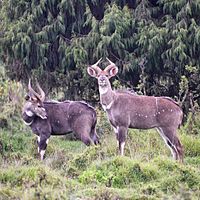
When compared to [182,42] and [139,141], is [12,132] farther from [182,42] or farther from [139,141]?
[182,42]

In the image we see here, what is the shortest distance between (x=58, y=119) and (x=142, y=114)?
1.65 m

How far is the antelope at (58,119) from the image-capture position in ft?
40.0

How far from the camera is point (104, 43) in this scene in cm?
1442

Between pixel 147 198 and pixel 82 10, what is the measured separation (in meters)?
7.59

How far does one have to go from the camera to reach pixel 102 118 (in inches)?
578

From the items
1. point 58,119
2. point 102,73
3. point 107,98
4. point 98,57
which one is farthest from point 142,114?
point 98,57

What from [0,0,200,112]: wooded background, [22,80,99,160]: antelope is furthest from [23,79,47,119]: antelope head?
[0,0,200,112]: wooded background

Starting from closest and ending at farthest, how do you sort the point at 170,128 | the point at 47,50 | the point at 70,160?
1. the point at 70,160
2. the point at 170,128
3. the point at 47,50

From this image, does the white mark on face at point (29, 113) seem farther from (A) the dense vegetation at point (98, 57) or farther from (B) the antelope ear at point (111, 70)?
(B) the antelope ear at point (111, 70)

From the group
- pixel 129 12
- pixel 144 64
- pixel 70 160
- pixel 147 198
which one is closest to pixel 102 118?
pixel 144 64

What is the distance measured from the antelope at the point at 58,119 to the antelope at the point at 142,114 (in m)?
0.49

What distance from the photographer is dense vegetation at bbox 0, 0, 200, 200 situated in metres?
13.1

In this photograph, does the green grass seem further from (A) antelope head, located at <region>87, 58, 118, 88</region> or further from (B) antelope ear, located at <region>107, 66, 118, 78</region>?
(B) antelope ear, located at <region>107, 66, 118, 78</region>

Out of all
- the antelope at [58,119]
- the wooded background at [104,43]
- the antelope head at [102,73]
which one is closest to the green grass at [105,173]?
the antelope at [58,119]
